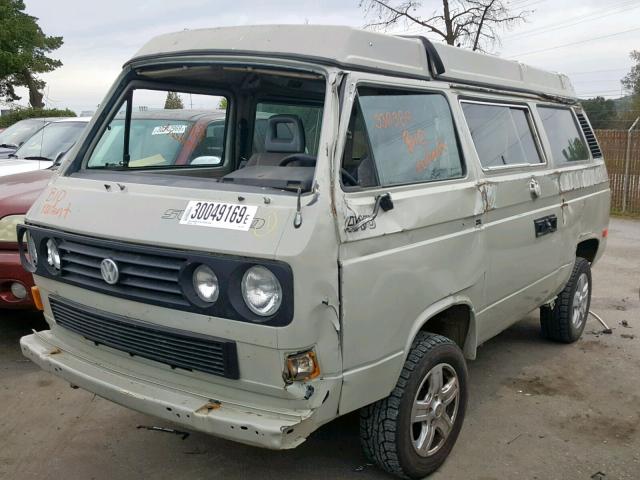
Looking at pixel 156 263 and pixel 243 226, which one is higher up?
pixel 243 226

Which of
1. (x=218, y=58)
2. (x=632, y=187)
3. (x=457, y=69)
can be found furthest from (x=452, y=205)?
(x=632, y=187)

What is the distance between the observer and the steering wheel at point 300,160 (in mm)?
3461

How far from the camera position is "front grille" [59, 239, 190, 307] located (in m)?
2.81

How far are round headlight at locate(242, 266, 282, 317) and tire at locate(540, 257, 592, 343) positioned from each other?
11.5 feet

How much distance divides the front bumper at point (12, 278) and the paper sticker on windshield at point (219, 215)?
2.50 metres

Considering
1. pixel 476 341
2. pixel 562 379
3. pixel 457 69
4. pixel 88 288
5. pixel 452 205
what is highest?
pixel 457 69

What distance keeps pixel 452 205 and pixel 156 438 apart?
221 centimetres

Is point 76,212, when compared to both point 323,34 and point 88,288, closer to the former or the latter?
point 88,288

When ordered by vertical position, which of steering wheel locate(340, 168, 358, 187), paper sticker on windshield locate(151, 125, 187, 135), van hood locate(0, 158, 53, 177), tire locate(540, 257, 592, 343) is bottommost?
tire locate(540, 257, 592, 343)

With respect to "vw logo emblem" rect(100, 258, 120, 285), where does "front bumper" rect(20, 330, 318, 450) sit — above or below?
below

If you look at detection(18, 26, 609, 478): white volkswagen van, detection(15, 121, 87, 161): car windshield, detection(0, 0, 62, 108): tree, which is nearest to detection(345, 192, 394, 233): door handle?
detection(18, 26, 609, 478): white volkswagen van

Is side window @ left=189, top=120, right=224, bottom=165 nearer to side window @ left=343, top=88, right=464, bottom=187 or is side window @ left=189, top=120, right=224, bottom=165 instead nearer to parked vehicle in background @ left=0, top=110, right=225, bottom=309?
parked vehicle in background @ left=0, top=110, right=225, bottom=309

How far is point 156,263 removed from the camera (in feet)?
9.34

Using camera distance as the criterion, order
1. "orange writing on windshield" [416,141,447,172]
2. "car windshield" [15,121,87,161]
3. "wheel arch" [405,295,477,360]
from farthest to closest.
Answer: "car windshield" [15,121,87,161], "wheel arch" [405,295,477,360], "orange writing on windshield" [416,141,447,172]
